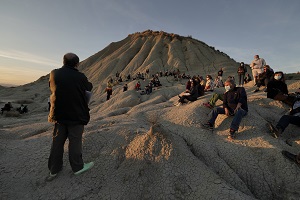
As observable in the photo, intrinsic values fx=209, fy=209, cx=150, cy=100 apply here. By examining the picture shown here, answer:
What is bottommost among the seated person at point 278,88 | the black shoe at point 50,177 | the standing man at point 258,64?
the black shoe at point 50,177

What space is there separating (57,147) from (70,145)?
0.79 feet

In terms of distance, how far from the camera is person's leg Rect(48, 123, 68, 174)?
3.61m

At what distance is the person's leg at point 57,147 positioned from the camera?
3605 millimetres

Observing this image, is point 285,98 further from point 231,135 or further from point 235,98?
point 231,135

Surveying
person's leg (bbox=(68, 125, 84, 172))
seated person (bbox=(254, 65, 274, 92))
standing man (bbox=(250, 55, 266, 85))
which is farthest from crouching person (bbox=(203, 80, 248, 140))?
standing man (bbox=(250, 55, 266, 85))

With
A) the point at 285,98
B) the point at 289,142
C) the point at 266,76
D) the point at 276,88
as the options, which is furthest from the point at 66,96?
the point at 266,76

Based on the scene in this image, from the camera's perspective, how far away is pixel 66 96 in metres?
3.46

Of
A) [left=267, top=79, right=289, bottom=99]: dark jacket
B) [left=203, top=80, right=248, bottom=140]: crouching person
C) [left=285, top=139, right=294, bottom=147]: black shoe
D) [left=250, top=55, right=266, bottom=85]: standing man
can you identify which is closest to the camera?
[left=285, top=139, right=294, bottom=147]: black shoe

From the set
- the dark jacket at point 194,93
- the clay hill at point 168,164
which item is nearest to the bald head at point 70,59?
the clay hill at point 168,164

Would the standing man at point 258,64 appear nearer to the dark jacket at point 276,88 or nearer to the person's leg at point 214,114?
the dark jacket at point 276,88

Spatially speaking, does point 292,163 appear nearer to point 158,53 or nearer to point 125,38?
point 158,53

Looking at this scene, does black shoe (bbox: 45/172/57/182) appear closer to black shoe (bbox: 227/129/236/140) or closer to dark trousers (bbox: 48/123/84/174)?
dark trousers (bbox: 48/123/84/174)

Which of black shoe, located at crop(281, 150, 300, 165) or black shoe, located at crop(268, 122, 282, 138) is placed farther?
black shoe, located at crop(268, 122, 282, 138)

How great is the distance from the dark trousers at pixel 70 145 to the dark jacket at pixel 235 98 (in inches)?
168
